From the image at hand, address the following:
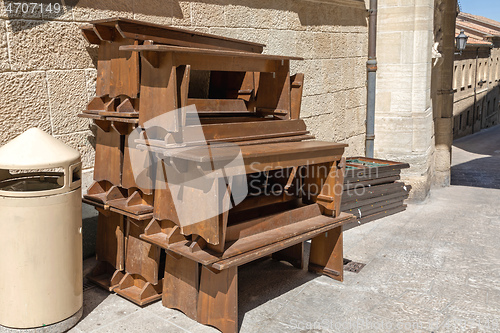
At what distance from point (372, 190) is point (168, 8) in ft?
11.6

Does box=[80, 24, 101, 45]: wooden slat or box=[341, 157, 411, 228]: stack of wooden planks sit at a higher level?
box=[80, 24, 101, 45]: wooden slat

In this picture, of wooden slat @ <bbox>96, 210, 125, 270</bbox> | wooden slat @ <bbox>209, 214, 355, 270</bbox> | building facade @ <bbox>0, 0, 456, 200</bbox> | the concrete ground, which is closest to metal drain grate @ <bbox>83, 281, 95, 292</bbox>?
the concrete ground

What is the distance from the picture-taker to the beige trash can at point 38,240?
119 inches

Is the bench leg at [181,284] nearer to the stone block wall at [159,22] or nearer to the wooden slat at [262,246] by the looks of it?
the wooden slat at [262,246]

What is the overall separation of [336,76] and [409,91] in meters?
1.40

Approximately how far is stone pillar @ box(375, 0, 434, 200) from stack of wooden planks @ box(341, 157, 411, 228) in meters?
0.93

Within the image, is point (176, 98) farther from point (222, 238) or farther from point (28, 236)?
point (28, 236)

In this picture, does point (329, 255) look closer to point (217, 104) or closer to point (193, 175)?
point (217, 104)

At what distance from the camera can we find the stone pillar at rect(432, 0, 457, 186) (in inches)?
377

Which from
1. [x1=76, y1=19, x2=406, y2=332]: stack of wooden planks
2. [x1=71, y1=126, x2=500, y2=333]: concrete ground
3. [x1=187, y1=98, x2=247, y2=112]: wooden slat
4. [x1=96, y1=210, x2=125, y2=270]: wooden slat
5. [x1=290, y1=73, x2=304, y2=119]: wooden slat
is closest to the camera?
[x1=76, y1=19, x2=406, y2=332]: stack of wooden planks

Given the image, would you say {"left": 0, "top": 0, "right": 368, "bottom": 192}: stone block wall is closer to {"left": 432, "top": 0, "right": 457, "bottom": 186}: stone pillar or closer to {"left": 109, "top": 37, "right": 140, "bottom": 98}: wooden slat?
{"left": 109, "top": 37, "right": 140, "bottom": 98}: wooden slat

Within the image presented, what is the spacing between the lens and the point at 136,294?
147 inches

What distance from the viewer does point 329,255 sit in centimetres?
432

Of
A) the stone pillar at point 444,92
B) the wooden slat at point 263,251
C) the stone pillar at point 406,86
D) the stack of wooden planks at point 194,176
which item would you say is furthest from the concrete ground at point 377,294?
the stone pillar at point 444,92
